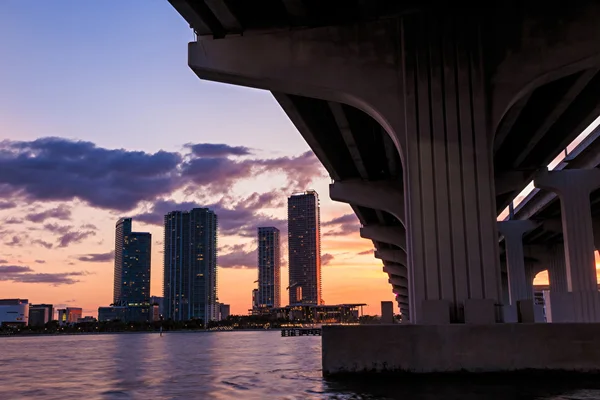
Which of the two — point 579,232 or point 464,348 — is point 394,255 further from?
point 464,348

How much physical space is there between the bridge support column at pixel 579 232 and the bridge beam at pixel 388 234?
19.3 metres

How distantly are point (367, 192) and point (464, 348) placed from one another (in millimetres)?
24821

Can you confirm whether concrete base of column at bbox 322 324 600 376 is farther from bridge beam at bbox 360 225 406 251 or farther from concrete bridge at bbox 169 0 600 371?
bridge beam at bbox 360 225 406 251

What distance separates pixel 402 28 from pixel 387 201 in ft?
67.0

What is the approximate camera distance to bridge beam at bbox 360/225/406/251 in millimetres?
56188

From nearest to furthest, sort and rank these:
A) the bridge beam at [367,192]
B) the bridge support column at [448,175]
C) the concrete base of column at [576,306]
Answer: the bridge support column at [448,175]
the concrete base of column at [576,306]
the bridge beam at [367,192]

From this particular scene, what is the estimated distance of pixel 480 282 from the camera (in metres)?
18.0

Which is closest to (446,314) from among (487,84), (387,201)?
(487,84)

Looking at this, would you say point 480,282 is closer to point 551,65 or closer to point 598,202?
point 551,65

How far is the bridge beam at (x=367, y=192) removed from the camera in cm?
3969

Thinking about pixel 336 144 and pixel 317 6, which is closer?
pixel 317 6

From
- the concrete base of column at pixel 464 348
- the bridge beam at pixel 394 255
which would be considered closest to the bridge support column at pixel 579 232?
the concrete base of column at pixel 464 348

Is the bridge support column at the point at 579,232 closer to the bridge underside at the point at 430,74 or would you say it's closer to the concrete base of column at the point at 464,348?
the bridge underside at the point at 430,74

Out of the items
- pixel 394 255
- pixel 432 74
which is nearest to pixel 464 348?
pixel 432 74
